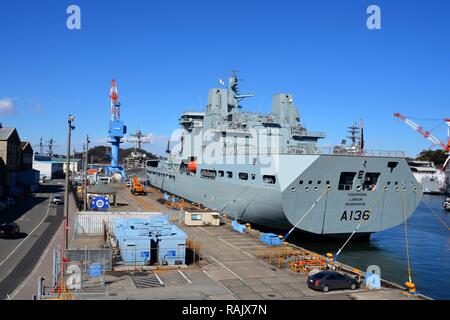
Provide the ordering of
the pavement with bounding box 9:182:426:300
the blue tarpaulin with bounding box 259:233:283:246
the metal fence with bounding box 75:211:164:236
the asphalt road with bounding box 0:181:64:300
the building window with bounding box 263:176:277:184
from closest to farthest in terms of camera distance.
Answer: the pavement with bounding box 9:182:426:300 → the asphalt road with bounding box 0:181:64:300 → the blue tarpaulin with bounding box 259:233:283:246 → the metal fence with bounding box 75:211:164:236 → the building window with bounding box 263:176:277:184

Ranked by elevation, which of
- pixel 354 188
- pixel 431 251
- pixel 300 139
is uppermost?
pixel 300 139

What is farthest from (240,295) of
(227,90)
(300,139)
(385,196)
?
(227,90)

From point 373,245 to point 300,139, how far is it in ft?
34.0

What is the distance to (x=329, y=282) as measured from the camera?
13281 millimetres

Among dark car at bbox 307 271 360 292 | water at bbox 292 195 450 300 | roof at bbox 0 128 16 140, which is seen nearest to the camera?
dark car at bbox 307 271 360 292

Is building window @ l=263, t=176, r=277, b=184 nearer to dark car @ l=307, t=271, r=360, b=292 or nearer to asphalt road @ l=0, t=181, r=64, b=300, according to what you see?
dark car @ l=307, t=271, r=360, b=292

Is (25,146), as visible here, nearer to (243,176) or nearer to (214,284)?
(243,176)

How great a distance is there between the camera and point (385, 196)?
24328 mm

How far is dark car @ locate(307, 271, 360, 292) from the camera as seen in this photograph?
13250mm

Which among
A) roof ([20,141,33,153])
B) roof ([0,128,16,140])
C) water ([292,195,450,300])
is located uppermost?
roof ([0,128,16,140])

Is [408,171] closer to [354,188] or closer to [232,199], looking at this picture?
[354,188]

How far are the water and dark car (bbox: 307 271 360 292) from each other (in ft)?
18.8

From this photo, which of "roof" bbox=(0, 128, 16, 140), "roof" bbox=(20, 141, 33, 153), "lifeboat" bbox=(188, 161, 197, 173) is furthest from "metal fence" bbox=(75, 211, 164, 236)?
"roof" bbox=(20, 141, 33, 153)
